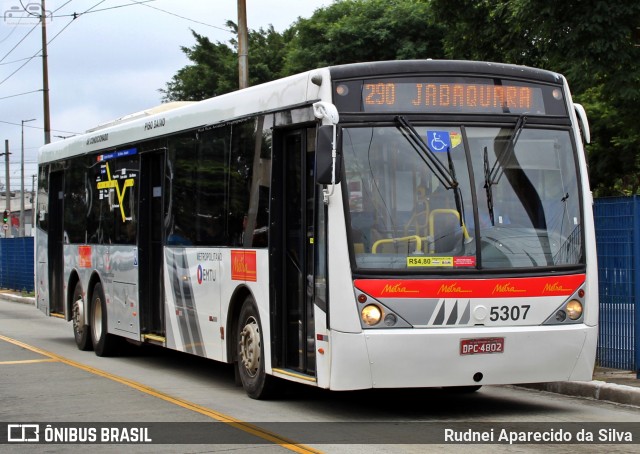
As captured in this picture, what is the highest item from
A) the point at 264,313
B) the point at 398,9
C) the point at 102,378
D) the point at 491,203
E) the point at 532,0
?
the point at 398,9

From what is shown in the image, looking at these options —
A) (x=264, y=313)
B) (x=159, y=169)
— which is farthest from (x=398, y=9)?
(x=264, y=313)

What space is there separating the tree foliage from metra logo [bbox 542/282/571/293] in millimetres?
6694

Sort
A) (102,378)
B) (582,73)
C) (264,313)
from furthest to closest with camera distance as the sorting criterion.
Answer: (582,73), (102,378), (264,313)

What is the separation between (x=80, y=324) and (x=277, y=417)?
797 centimetres

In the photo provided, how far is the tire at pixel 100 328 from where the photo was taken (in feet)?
52.7

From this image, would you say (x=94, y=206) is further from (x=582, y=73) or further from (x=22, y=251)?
(x=22, y=251)

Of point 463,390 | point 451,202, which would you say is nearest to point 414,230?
point 451,202

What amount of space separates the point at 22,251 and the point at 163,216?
80.7 feet

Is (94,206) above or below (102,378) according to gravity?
above

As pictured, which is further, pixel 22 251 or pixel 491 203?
pixel 22 251

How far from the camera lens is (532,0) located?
15953 mm

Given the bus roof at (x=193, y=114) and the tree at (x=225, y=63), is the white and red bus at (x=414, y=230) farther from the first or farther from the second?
the tree at (x=225, y=63)

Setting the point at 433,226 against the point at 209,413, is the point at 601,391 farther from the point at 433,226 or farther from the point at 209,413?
the point at 209,413

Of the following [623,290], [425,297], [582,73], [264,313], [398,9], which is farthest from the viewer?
[398,9]
